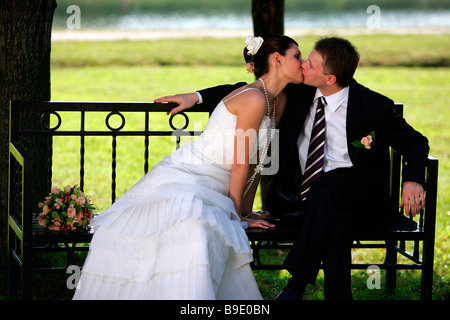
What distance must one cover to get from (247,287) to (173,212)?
58 cm

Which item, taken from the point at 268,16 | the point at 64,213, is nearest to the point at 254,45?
the point at 64,213

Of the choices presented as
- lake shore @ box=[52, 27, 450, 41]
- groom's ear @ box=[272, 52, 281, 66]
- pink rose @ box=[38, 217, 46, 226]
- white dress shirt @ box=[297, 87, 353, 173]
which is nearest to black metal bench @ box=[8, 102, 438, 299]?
pink rose @ box=[38, 217, 46, 226]

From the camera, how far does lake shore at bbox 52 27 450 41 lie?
21722 millimetres

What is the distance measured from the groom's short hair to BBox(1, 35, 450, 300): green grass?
162 centimetres

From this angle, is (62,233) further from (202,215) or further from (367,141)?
(367,141)

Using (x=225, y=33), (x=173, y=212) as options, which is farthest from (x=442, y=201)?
(x=225, y=33)

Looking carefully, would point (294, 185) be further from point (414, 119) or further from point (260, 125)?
point (414, 119)

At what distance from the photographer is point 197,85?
14.1m

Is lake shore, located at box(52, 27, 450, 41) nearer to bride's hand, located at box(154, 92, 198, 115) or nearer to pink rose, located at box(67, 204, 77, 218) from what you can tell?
bride's hand, located at box(154, 92, 198, 115)

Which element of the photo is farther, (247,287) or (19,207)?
(19,207)

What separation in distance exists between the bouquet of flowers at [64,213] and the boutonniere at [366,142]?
166 cm

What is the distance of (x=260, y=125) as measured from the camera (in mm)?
4344

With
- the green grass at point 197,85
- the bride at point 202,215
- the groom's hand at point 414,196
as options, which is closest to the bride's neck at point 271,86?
the bride at point 202,215
